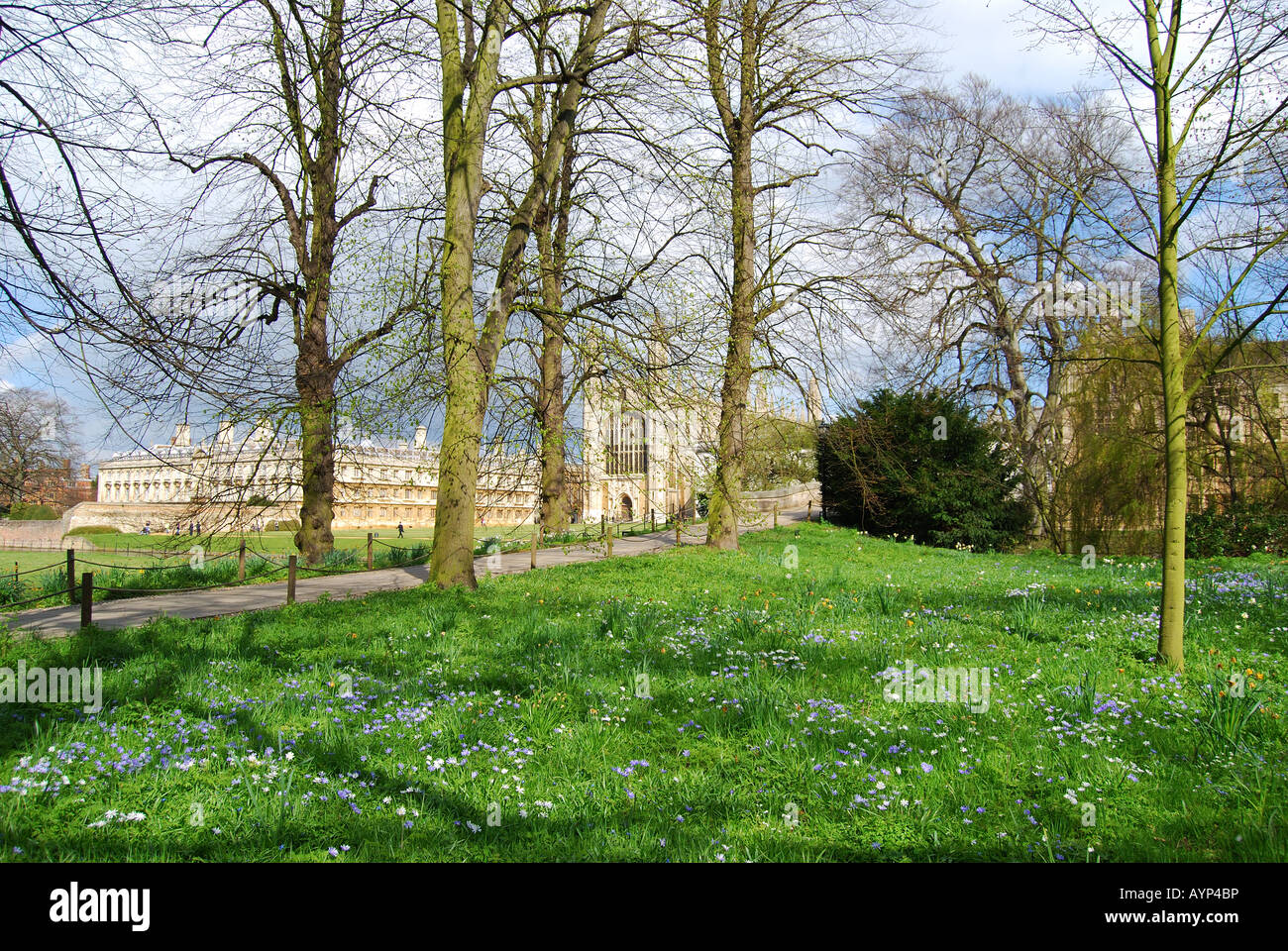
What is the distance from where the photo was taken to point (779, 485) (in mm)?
39000

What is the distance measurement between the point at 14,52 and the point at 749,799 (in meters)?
6.53

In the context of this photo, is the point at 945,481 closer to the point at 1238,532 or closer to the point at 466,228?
the point at 1238,532

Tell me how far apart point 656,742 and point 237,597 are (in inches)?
382

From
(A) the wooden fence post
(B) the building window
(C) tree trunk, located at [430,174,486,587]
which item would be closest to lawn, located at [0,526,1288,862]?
(A) the wooden fence post

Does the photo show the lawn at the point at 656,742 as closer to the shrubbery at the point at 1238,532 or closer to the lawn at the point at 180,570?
the lawn at the point at 180,570

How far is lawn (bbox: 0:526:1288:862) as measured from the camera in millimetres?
3283

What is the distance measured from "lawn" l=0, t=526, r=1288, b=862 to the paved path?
8.09ft

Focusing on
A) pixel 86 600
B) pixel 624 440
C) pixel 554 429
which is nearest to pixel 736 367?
pixel 624 440

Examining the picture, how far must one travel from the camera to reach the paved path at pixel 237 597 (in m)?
9.09

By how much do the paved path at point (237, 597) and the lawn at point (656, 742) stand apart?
8.09ft

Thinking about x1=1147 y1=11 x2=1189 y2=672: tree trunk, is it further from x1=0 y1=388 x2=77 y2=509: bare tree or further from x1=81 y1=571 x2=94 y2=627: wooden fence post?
x1=0 y1=388 x2=77 y2=509: bare tree

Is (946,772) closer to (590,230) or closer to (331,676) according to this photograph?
(331,676)

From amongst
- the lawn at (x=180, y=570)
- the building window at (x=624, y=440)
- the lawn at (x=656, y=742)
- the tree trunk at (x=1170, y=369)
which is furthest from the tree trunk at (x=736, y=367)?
the tree trunk at (x=1170, y=369)
